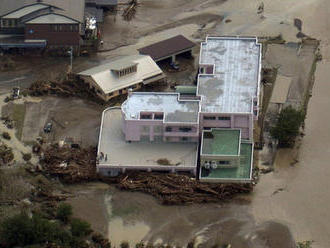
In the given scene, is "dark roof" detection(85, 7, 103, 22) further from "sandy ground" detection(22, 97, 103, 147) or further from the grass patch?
Answer: the grass patch

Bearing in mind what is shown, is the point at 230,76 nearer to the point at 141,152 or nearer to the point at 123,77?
the point at 123,77

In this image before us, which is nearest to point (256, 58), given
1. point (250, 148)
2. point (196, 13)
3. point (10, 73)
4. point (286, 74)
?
point (286, 74)

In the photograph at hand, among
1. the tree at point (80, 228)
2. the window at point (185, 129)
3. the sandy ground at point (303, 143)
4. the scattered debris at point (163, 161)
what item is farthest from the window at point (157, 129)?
the tree at point (80, 228)

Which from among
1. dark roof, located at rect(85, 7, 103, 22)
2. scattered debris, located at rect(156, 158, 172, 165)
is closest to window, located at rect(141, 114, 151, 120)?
scattered debris, located at rect(156, 158, 172, 165)

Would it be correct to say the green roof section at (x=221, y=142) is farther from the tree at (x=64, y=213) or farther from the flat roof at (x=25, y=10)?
the flat roof at (x=25, y=10)

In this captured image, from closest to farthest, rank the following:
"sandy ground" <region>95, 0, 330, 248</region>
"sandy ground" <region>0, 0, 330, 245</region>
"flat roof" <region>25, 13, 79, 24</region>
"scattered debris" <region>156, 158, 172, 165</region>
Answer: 1. "sandy ground" <region>0, 0, 330, 245</region>
2. "sandy ground" <region>95, 0, 330, 248</region>
3. "scattered debris" <region>156, 158, 172, 165</region>
4. "flat roof" <region>25, 13, 79, 24</region>

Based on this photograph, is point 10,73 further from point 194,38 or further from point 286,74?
point 286,74

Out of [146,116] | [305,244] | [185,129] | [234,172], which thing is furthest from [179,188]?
[305,244]
